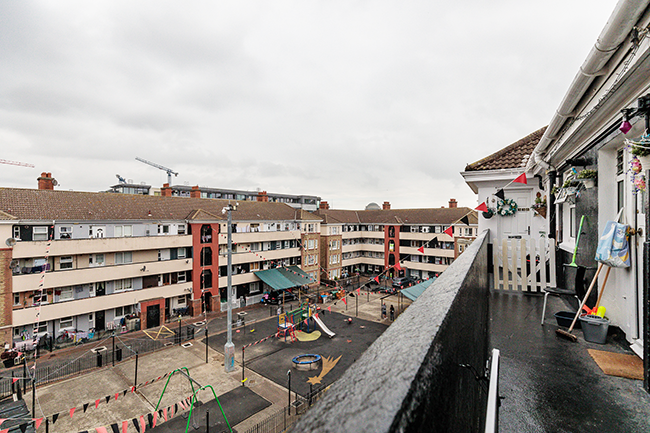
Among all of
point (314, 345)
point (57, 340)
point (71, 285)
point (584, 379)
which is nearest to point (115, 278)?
point (71, 285)

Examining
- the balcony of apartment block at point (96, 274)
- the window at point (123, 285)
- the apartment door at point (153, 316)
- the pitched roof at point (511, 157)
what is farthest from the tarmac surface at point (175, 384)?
the pitched roof at point (511, 157)

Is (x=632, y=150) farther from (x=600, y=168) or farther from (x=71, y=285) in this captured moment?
(x=71, y=285)

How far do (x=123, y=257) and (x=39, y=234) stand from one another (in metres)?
5.34

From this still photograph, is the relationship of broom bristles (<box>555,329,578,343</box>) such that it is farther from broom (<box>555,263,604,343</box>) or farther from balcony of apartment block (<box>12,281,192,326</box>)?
balcony of apartment block (<box>12,281,192,326</box>)

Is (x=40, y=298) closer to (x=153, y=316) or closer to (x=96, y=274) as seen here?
(x=96, y=274)

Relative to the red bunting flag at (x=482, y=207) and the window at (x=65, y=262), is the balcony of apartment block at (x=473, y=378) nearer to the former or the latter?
the red bunting flag at (x=482, y=207)

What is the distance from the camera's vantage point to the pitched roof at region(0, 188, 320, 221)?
21.4 metres

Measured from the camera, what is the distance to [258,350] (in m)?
21.4

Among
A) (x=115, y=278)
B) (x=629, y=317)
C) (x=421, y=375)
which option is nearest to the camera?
(x=421, y=375)

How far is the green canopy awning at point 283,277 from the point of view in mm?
32803

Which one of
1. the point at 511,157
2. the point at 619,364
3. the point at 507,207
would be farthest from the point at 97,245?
the point at 619,364

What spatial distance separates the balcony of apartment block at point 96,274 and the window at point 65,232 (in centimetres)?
233

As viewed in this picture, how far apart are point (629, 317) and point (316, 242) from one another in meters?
37.2

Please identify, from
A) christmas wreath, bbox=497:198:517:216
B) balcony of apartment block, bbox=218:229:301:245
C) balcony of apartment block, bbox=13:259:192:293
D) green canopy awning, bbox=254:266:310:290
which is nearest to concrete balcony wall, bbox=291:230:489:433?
christmas wreath, bbox=497:198:517:216
